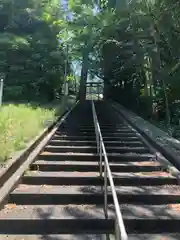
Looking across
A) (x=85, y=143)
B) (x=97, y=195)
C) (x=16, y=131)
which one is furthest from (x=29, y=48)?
(x=97, y=195)

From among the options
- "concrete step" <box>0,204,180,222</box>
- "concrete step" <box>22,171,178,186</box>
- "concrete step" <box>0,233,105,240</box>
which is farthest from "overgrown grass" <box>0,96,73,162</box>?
"concrete step" <box>0,233,105,240</box>

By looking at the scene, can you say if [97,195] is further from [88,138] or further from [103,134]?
[103,134]

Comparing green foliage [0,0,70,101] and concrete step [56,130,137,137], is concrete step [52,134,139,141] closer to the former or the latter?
concrete step [56,130,137,137]

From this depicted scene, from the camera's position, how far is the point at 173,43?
1295 cm

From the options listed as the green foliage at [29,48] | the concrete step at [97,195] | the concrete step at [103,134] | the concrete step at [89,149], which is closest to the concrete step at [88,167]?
the concrete step at [97,195]

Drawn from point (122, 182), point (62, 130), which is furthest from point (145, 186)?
point (62, 130)

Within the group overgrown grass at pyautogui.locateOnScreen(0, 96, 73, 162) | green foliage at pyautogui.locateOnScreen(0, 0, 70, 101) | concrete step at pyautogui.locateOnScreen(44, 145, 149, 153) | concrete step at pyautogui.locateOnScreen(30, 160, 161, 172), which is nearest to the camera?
overgrown grass at pyautogui.locateOnScreen(0, 96, 73, 162)

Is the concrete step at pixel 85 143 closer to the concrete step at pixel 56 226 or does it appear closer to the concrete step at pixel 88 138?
the concrete step at pixel 88 138

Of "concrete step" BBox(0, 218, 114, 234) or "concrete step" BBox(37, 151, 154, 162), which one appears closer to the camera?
"concrete step" BBox(0, 218, 114, 234)

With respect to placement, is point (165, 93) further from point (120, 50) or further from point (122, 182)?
point (122, 182)

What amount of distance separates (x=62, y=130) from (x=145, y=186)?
509cm

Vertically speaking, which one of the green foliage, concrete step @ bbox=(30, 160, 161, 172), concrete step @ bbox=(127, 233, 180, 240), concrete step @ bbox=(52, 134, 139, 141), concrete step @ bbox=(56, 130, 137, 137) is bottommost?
concrete step @ bbox=(127, 233, 180, 240)

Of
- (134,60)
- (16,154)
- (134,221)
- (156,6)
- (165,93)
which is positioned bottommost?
(134,221)

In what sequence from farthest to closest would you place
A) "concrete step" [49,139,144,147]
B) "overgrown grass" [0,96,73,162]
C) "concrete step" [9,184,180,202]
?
1. "concrete step" [49,139,144,147]
2. "overgrown grass" [0,96,73,162]
3. "concrete step" [9,184,180,202]
